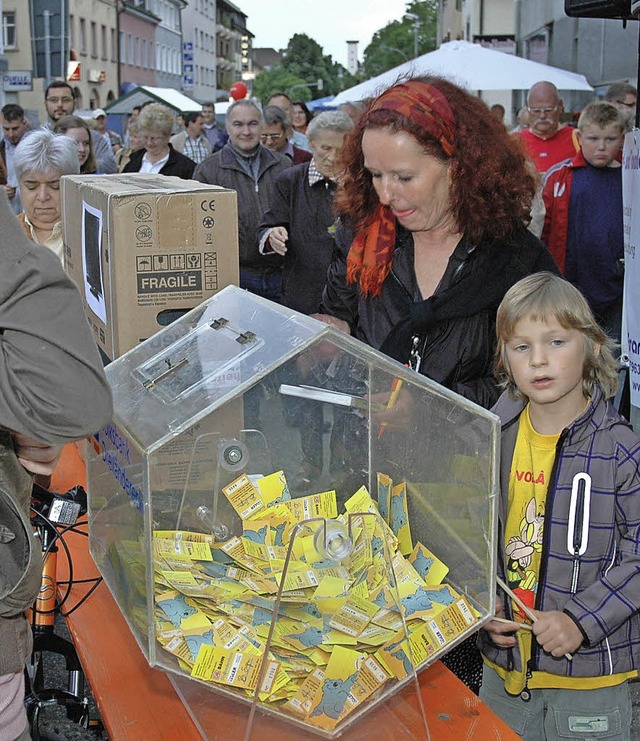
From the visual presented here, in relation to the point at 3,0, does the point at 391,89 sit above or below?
below

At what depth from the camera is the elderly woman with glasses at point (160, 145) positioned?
700 centimetres

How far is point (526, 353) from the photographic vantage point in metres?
2.05

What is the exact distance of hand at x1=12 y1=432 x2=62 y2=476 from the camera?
1.43 meters

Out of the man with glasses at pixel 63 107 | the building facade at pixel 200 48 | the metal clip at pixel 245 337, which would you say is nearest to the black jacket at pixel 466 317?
the metal clip at pixel 245 337

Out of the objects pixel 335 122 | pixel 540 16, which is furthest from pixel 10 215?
pixel 540 16

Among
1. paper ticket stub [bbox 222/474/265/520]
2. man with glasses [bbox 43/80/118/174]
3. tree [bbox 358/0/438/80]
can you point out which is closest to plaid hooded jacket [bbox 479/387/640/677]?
paper ticket stub [bbox 222/474/265/520]

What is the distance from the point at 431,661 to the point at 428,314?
36.3 inches

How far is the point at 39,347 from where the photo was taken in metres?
1.27

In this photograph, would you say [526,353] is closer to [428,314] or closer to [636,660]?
[428,314]

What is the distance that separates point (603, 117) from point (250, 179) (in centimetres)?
216

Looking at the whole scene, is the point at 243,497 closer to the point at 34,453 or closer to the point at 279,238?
the point at 34,453

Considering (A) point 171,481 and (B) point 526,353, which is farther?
(B) point 526,353

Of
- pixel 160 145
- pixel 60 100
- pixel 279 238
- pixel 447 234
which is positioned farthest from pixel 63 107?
pixel 447 234

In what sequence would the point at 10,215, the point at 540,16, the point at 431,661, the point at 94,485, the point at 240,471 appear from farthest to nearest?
the point at 540,16 < the point at 94,485 < the point at 240,471 < the point at 431,661 < the point at 10,215
